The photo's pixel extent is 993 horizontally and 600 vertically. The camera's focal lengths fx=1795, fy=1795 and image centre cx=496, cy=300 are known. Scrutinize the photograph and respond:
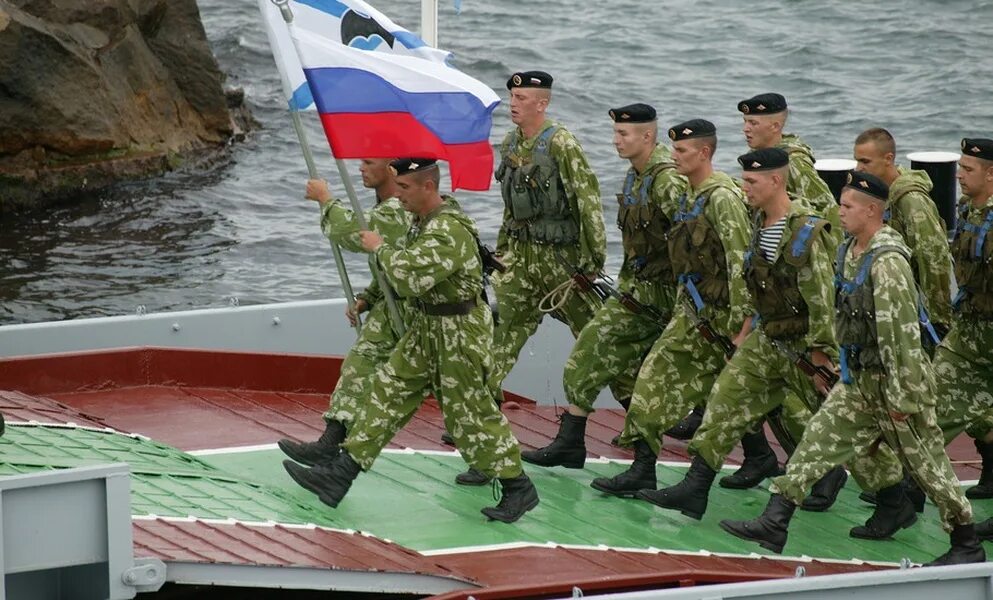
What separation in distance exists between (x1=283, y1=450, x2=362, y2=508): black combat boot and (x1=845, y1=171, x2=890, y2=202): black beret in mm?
2619

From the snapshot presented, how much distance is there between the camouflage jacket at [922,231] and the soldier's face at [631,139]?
1319 mm

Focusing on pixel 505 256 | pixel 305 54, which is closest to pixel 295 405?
pixel 505 256

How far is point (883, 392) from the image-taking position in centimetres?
802

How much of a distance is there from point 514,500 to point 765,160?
78.4 inches

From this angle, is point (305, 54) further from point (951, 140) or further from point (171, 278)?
point (951, 140)

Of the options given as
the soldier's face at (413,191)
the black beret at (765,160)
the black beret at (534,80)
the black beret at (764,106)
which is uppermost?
the black beret at (534,80)

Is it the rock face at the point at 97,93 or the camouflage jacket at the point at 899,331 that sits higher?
the camouflage jacket at the point at 899,331

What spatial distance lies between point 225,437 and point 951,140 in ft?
58.3

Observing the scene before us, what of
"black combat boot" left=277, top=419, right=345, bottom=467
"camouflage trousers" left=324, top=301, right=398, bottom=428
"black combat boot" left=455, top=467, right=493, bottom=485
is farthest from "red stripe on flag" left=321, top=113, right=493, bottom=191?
"black combat boot" left=455, top=467, right=493, bottom=485

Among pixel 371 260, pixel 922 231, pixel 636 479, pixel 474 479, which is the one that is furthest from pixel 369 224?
pixel 922 231

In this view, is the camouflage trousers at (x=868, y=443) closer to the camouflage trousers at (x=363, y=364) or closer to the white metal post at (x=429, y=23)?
the camouflage trousers at (x=363, y=364)

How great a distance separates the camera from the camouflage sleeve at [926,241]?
30.3 feet

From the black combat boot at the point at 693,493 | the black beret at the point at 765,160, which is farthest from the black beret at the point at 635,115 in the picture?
the black combat boot at the point at 693,493

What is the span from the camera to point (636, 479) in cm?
916
